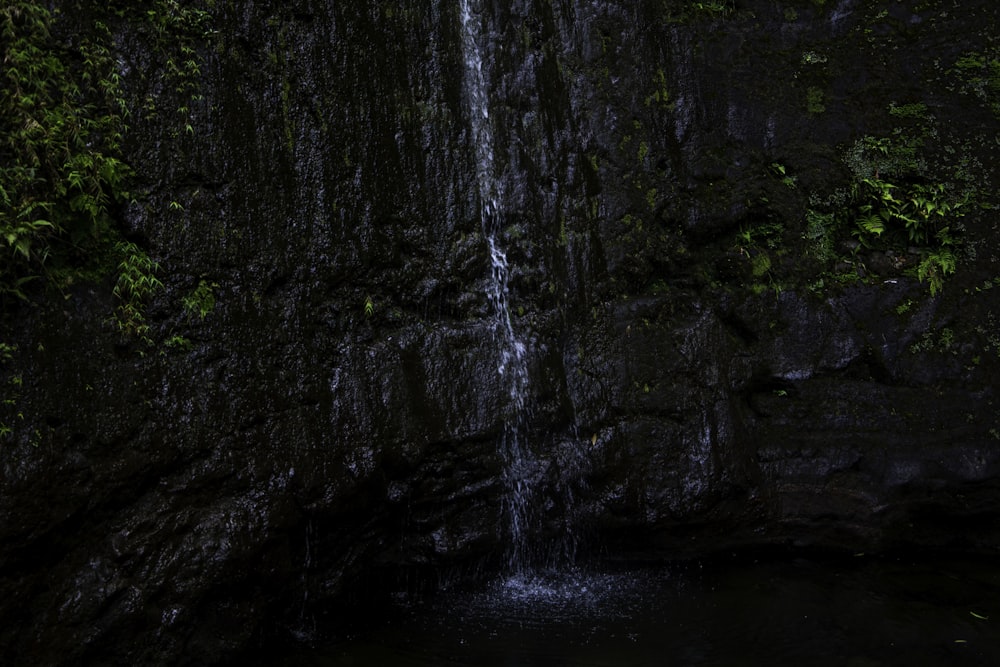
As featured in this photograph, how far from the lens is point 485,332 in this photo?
198 inches

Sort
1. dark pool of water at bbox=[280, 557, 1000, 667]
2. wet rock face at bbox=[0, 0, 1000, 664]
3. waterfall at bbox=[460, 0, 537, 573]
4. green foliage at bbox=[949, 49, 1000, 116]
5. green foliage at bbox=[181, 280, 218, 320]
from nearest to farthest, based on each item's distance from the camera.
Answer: wet rock face at bbox=[0, 0, 1000, 664] → dark pool of water at bbox=[280, 557, 1000, 667] → green foliage at bbox=[181, 280, 218, 320] → waterfall at bbox=[460, 0, 537, 573] → green foliage at bbox=[949, 49, 1000, 116]

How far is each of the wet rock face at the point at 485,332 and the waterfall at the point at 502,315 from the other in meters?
0.08

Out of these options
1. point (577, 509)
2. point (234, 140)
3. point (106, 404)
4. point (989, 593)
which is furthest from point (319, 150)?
point (989, 593)

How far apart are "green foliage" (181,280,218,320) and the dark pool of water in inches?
87.4

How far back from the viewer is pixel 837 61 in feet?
18.8

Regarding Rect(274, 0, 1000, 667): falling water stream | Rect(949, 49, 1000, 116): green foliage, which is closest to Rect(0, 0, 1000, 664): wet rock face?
Rect(949, 49, 1000, 116): green foliage

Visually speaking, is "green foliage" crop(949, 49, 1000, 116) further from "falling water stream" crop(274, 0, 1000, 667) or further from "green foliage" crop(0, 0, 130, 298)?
"green foliage" crop(0, 0, 130, 298)

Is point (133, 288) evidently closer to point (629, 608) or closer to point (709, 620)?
point (629, 608)

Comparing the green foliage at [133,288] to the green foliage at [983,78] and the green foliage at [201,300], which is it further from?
the green foliage at [983,78]

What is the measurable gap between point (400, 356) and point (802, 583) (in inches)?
134

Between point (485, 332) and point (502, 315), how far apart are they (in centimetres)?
20

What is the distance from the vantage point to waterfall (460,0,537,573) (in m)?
4.96

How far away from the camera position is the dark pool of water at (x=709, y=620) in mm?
4012

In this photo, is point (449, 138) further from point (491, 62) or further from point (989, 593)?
point (989, 593)
